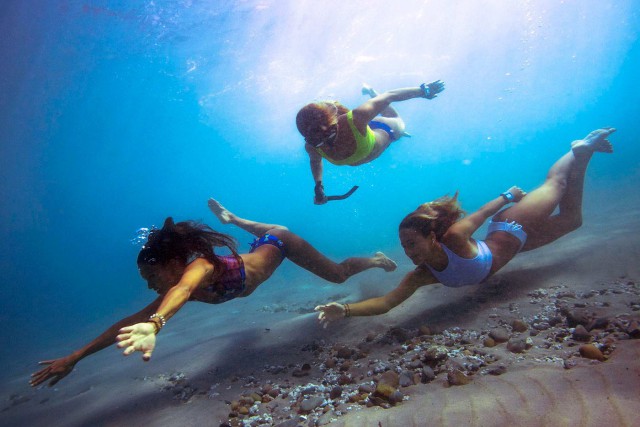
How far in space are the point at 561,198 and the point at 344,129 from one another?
4.27 m

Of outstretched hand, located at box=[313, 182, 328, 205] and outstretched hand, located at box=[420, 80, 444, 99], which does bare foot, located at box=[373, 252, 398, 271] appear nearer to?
outstretched hand, located at box=[313, 182, 328, 205]

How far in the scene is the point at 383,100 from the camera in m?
5.61

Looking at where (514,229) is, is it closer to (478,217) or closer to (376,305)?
(478,217)

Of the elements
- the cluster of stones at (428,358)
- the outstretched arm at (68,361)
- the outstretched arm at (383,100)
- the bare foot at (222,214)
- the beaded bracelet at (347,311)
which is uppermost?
the outstretched arm at (383,100)

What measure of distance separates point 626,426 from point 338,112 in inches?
206

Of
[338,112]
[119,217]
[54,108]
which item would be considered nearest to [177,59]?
[54,108]

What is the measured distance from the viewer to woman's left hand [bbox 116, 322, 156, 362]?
2070 mm

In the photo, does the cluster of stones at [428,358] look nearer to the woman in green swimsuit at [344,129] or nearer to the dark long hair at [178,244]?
the dark long hair at [178,244]

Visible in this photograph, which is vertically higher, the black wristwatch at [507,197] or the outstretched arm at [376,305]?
the black wristwatch at [507,197]

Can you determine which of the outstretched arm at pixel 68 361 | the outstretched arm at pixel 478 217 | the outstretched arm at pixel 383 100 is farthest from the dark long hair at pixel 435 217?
the outstretched arm at pixel 68 361

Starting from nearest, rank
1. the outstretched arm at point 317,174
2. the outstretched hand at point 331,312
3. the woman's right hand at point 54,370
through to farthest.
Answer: the woman's right hand at point 54,370
the outstretched hand at point 331,312
the outstretched arm at point 317,174

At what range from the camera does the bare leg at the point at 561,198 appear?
201 inches

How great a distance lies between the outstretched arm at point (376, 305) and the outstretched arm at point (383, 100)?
113 inches

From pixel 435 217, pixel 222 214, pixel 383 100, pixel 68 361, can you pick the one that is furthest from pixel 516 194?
pixel 68 361
